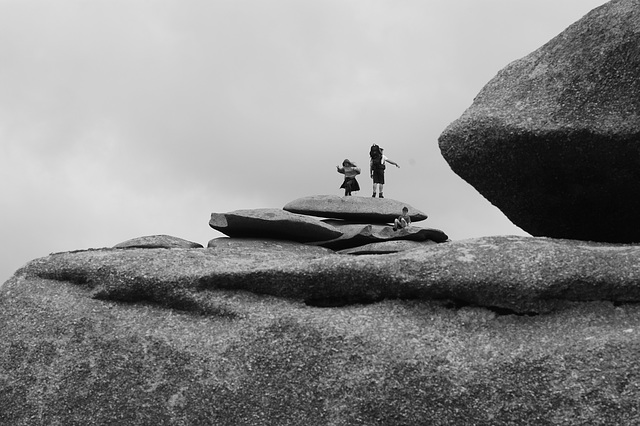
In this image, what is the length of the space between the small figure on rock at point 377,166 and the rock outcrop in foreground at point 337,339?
18363 millimetres

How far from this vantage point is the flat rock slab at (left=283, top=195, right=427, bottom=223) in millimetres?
23938

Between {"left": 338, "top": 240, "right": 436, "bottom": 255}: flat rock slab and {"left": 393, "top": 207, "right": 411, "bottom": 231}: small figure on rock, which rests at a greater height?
{"left": 393, "top": 207, "right": 411, "bottom": 231}: small figure on rock

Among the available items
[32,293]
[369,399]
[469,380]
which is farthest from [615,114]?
[32,293]

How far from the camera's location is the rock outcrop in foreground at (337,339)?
635 centimetres

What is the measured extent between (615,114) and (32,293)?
5759 mm

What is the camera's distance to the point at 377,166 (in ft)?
86.0

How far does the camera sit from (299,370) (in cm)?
675

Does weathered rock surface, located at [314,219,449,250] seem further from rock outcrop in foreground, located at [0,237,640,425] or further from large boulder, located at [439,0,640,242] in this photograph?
rock outcrop in foreground, located at [0,237,640,425]

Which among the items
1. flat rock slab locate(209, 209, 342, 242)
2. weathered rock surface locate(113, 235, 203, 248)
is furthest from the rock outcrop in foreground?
flat rock slab locate(209, 209, 342, 242)

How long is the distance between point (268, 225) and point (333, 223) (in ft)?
14.7

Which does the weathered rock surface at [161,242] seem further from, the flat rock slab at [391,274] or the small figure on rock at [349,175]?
the flat rock slab at [391,274]

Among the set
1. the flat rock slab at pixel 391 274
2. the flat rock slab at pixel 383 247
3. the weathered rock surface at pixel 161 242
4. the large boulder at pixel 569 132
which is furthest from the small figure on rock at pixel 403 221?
the flat rock slab at pixel 391 274

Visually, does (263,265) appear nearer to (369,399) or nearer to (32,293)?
(369,399)

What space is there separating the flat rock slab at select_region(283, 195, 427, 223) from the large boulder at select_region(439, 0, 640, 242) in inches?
599
